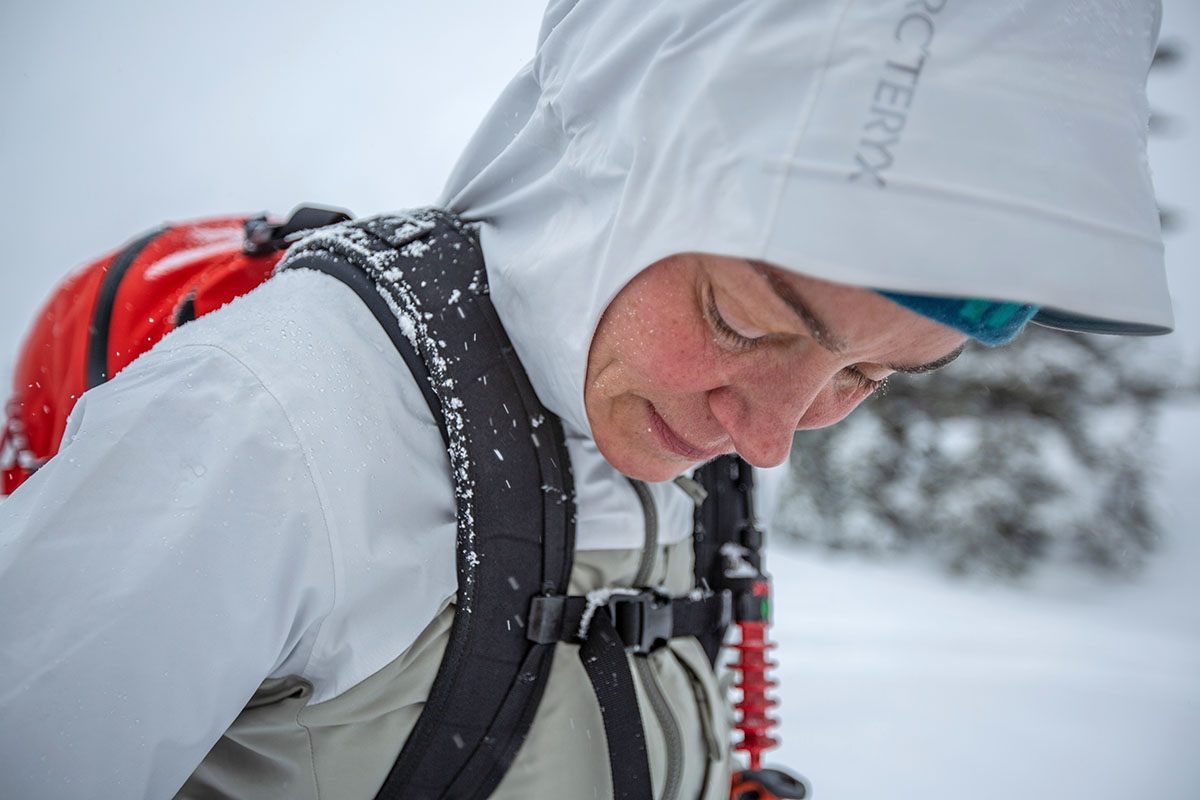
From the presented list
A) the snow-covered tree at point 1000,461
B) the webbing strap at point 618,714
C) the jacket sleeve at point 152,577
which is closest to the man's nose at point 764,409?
the webbing strap at point 618,714

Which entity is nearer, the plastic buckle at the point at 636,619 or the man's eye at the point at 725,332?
the man's eye at the point at 725,332

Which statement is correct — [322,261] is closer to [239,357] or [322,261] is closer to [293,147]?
[239,357]

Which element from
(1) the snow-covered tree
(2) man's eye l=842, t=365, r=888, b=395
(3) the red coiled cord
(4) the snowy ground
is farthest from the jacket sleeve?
(1) the snow-covered tree

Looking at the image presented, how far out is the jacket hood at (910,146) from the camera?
620mm

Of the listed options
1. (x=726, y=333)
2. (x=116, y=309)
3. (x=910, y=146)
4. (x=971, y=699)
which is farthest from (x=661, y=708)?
(x=971, y=699)

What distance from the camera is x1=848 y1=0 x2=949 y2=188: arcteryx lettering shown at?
63cm

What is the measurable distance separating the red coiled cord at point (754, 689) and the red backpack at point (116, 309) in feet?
3.00

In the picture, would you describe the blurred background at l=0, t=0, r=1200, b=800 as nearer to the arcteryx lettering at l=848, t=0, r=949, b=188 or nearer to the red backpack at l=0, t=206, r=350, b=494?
the red backpack at l=0, t=206, r=350, b=494

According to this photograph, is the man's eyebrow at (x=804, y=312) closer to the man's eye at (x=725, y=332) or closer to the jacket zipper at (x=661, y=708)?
the man's eye at (x=725, y=332)

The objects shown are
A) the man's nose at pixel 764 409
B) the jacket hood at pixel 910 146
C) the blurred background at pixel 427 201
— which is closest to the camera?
the jacket hood at pixel 910 146

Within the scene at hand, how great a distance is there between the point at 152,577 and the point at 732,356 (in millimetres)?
559

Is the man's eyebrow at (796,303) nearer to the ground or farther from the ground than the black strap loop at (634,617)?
farther from the ground

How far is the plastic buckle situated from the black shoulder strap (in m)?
0.12

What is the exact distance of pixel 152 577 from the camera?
0.65m
